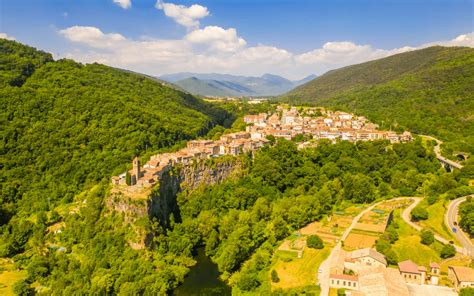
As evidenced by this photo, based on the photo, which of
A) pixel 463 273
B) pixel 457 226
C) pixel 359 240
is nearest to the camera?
pixel 463 273

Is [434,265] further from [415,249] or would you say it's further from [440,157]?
[440,157]

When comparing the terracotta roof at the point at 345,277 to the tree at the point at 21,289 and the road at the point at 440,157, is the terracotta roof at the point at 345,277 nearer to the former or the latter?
the tree at the point at 21,289

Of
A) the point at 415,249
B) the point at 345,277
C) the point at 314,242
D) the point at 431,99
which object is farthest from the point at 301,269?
the point at 431,99

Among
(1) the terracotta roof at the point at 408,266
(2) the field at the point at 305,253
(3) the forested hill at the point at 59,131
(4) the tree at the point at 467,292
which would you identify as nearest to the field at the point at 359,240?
(2) the field at the point at 305,253

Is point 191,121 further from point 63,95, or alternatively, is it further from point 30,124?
point 30,124

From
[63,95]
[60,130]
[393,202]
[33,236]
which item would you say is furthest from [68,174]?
[393,202]

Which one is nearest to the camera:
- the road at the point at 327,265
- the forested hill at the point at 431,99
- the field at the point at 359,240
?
the road at the point at 327,265

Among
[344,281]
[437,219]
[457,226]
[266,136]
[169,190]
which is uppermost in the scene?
A: [266,136]
